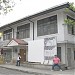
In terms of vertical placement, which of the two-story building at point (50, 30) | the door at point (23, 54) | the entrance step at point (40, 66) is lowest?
Result: the entrance step at point (40, 66)

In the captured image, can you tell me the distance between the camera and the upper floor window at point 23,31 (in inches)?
1139

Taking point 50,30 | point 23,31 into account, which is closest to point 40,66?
point 50,30

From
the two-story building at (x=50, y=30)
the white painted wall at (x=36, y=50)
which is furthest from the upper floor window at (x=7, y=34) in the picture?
the white painted wall at (x=36, y=50)

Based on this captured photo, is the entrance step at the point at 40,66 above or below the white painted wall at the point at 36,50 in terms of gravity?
below

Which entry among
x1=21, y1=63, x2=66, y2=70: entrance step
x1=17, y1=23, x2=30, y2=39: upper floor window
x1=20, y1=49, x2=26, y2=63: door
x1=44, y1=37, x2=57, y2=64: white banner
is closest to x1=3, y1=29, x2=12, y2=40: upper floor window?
x1=17, y1=23, x2=30, y2=39: upper floor window

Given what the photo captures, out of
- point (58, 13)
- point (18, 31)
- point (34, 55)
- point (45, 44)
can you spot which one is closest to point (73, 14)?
point (58, 13)

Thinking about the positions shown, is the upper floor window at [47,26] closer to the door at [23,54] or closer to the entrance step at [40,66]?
the entrance step at [40,66]

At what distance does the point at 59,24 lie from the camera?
923 inches

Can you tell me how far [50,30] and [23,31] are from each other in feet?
21.1

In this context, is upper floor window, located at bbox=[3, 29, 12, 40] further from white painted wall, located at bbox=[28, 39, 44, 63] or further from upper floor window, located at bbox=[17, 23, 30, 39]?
white painted wall, located at bbox=[28, 39, 44, 63]

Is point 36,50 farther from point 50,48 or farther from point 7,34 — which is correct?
point 7,34

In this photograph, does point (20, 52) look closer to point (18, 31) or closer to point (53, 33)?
point (18, 31)

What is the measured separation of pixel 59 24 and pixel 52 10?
1.70 metres

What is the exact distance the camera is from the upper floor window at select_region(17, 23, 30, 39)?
28930mm
